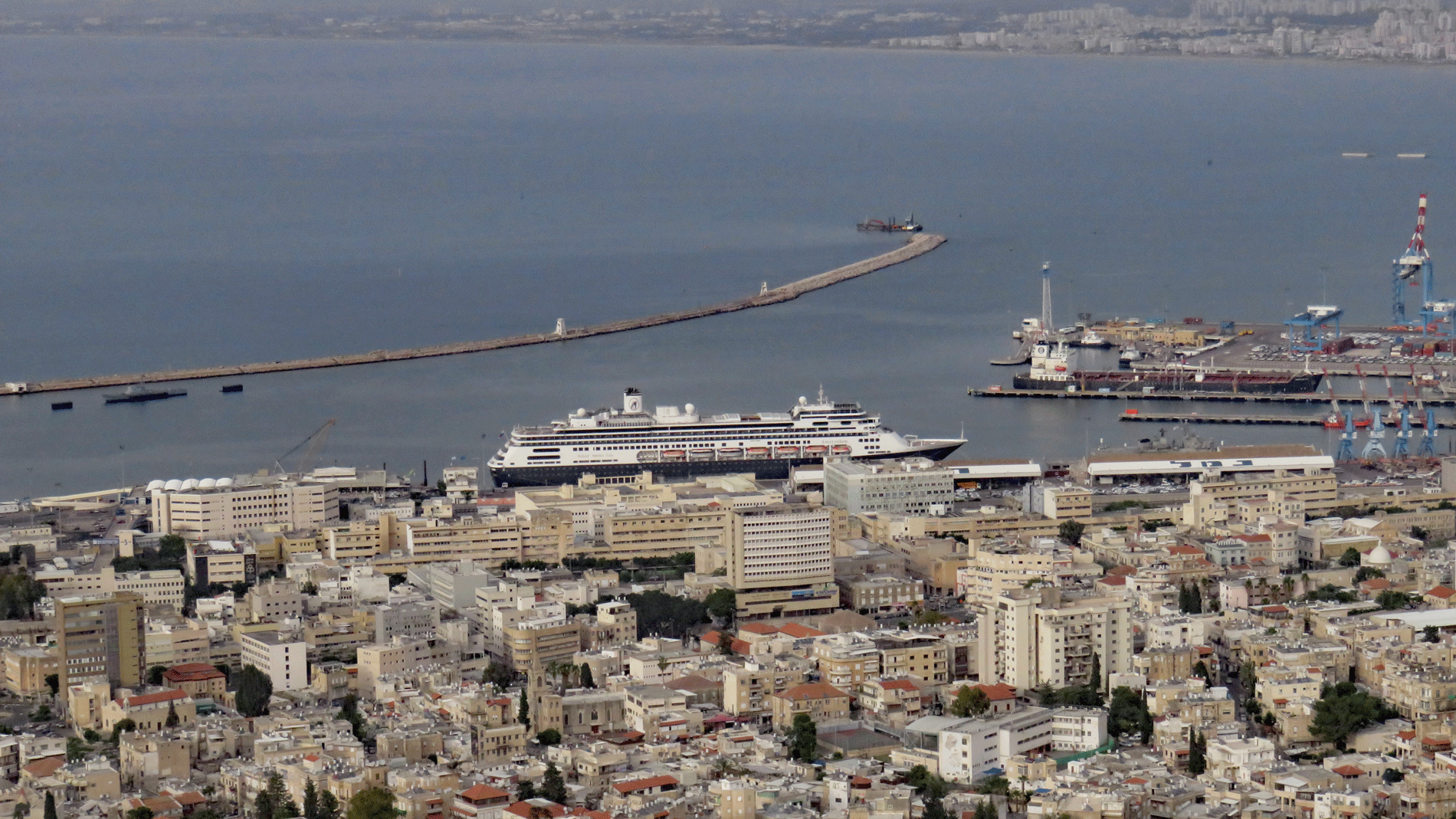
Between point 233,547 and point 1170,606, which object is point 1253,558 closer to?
point 1170,606

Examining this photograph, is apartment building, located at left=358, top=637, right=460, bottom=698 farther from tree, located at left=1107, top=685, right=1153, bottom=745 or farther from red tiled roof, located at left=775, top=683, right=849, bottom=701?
tree, located at left=1107, top=685, right=1153, bottom=745

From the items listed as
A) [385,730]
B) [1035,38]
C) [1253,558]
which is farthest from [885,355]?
[1035,38]

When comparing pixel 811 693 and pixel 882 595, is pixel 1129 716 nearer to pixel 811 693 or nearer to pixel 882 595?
pixel 811 693

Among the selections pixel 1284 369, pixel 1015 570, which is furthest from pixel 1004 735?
pixel 1284 369

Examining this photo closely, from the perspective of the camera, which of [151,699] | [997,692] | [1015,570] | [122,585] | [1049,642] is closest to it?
[151,699]

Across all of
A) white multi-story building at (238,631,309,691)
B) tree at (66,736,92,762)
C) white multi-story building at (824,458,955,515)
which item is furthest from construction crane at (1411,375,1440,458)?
tree at (66,736,92,762)
